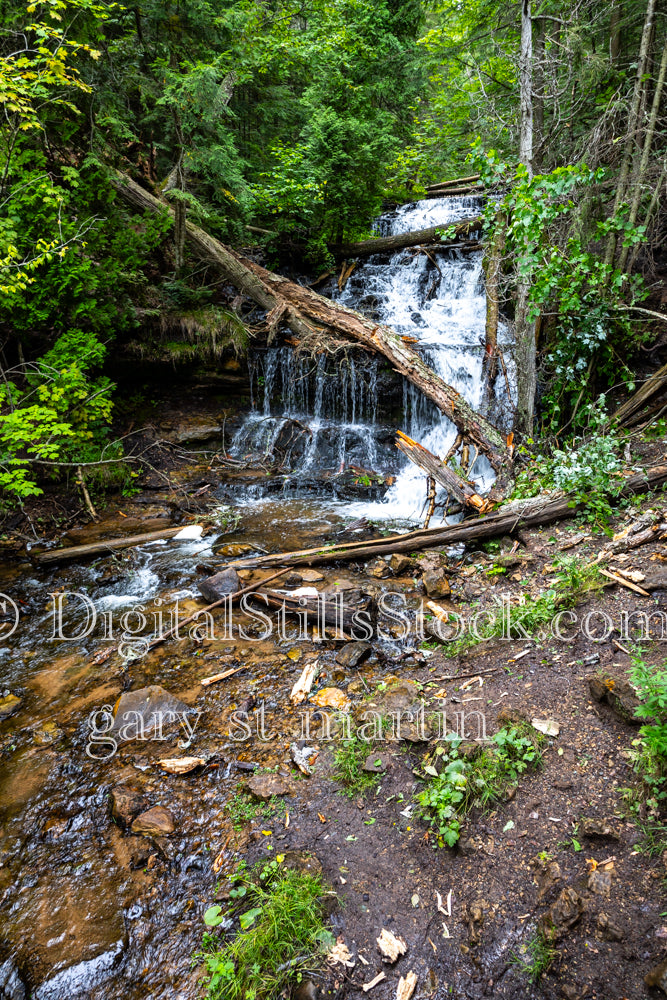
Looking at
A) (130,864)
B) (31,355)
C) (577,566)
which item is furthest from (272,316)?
(130,864)

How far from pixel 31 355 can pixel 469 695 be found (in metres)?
7.69

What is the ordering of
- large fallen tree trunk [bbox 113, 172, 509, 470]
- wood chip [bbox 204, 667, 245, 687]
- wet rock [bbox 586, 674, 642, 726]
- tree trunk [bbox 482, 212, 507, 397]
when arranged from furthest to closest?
tree trunk [bbox 482, 212, 507, 397], large fallen tree trunk [bbox 113, 172, 509, 470], wood chip [bbox 204, 667, 245, 687], wet rock [bbox 586, 674, 642, 726]

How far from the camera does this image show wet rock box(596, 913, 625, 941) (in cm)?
177

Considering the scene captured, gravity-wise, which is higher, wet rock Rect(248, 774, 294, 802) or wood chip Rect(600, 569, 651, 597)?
wood chip Rect(600, 569, 651, 597)

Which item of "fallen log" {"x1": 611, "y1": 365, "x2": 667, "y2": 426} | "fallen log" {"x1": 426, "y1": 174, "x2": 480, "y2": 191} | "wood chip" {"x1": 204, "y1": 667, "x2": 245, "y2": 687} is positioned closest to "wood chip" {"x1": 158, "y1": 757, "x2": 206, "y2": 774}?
"wood chip" {"x1": 204, "y1": 667, "x2": 245, "y2": 687}

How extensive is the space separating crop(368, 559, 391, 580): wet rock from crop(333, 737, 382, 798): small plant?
8.13 ft

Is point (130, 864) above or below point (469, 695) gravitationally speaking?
below

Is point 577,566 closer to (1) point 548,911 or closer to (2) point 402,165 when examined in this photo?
(1) point 548,911

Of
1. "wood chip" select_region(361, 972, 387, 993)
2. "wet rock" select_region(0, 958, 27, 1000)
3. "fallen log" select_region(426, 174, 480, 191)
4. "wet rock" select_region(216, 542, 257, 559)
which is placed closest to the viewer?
"wood chip" select_region(361, 972, 387, 993)

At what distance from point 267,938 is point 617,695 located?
2248mm

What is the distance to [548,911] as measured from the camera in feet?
6.45

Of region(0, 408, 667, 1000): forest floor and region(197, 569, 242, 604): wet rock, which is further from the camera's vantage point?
region(197, 569, 242, 604): wet rock

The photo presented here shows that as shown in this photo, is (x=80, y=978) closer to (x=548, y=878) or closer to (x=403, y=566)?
(x=548, y=878)

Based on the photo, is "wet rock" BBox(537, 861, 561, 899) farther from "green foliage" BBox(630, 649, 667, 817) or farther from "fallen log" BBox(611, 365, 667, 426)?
"fallen log" BBox(611, 365, 667, 426)
